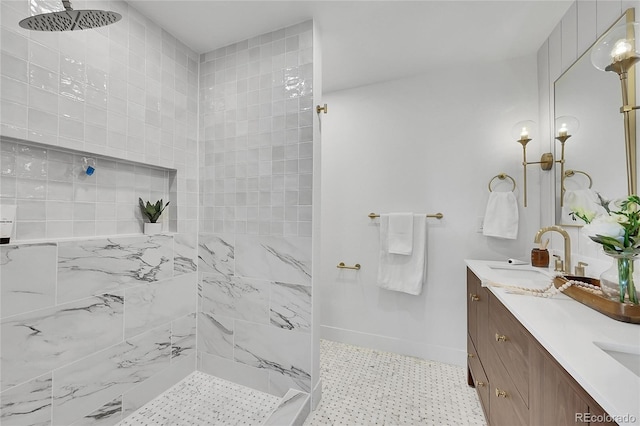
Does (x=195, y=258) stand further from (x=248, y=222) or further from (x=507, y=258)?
(x=507, y=258)

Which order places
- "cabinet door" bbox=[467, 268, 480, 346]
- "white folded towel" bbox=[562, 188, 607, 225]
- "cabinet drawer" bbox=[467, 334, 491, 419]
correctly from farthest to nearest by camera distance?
1. "cabinet door" bbox=[467, 268, 480, 346]
2. "cabinet drawer" bbox=[467, 334, 491, 419]
3. "white folded towel" bbox=[562, 188, 607, 225]

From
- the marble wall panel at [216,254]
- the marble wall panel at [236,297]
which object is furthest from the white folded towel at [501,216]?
the marble wall panel at [216,254]

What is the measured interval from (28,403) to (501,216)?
286 centimetres

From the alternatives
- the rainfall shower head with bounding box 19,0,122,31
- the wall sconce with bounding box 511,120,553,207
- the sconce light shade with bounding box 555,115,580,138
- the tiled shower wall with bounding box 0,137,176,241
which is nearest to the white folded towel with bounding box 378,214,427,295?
the wall sconce with bounding box 511,120,553,207

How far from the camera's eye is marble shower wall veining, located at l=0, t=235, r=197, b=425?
1.15 meters

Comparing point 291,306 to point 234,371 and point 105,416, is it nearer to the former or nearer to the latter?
point 234,371

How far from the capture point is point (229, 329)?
1.91 m

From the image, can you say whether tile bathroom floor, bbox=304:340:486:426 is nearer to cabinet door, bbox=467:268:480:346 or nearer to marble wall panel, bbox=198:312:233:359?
cabinet door, bbox=467:268:480:346

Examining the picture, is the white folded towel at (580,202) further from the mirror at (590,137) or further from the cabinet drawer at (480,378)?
the cabinet drawer at (480,378)

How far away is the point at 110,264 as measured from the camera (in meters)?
1.49

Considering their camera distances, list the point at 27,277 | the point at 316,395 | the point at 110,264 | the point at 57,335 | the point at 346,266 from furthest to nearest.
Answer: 1. the point at 346,266
2. the point at 316,395
3. the point at 110,264
4. the point at 57,335
5. the point at 27,277

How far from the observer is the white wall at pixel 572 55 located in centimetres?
127

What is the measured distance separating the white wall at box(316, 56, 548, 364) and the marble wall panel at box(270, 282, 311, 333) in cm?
93

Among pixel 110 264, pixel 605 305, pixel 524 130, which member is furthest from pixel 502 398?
pixel 110 264
